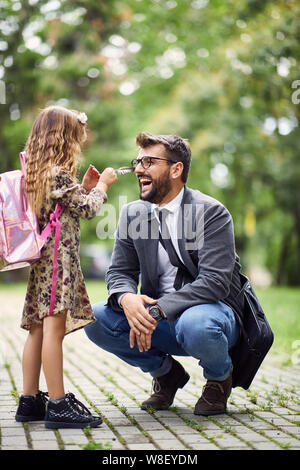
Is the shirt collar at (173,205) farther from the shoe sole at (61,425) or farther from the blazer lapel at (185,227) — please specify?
the shoe sole at (61,425)

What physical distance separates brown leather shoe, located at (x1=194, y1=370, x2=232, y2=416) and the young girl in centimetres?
68

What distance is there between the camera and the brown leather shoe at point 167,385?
408 centimetres

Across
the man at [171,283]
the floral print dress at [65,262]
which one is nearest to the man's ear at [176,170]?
the man at [171,283]

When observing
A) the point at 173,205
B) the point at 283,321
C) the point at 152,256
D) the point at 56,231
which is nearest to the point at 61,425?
the point at 56,231

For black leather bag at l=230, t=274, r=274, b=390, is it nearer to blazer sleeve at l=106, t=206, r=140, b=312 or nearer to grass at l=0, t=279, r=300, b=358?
blazer sleeve at l=106, t=206, r=140, b=312

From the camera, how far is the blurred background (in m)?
19.8

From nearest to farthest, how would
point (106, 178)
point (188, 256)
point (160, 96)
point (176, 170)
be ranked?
point (106, 178)
point (188, 256)
point (176, 170)
point (160, 96)

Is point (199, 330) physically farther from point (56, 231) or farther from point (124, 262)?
point (56, 231)

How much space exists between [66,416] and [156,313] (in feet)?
2.45

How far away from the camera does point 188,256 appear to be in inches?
153

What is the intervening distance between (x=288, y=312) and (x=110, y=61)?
632 inches

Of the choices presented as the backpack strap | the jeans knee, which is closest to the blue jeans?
the jeans knee

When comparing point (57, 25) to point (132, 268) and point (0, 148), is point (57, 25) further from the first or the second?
point (132, 268)
